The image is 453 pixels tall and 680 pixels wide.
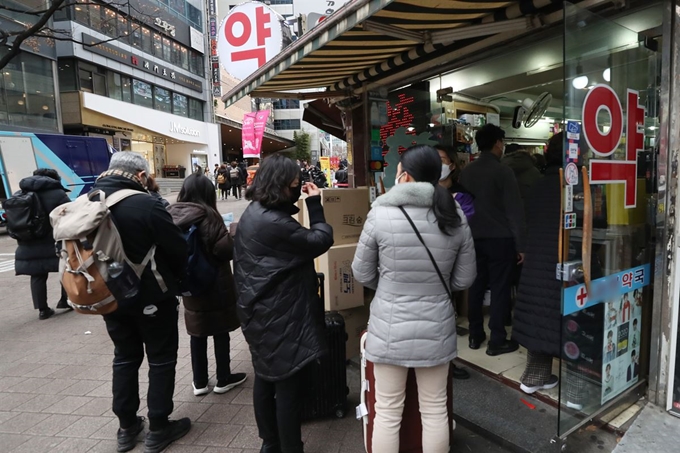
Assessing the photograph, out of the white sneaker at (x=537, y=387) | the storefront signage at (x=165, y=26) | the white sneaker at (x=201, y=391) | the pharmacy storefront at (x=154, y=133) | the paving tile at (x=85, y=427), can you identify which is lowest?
the paving tile at (x=85, y=427)

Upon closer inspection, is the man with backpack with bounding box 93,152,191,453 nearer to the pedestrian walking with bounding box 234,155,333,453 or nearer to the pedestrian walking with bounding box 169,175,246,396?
the pedestrian walking with bounding box 169,175,246,396

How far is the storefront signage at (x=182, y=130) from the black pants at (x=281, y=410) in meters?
29.5

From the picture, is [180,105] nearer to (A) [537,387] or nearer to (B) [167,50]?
(B) [167,50]

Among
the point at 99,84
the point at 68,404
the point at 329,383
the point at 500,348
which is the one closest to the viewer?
the point at 329,383

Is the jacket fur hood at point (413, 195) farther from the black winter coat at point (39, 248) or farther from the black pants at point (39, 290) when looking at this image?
the black pants at point (39, 290)

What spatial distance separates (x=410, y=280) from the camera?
205 cm

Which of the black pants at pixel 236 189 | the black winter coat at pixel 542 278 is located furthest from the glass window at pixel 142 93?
the black winter coat at pixel 542 278

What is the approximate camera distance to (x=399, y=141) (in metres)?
5.01

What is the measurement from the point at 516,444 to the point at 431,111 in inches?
143

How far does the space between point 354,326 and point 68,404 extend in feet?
7.80

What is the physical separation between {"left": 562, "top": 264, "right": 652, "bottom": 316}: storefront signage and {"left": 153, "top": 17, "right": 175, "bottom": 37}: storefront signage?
30201 mm

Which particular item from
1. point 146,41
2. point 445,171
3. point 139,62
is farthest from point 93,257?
point 146,41

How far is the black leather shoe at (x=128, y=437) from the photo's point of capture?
2.72 meters

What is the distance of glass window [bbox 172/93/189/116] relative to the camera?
30.0 metres
